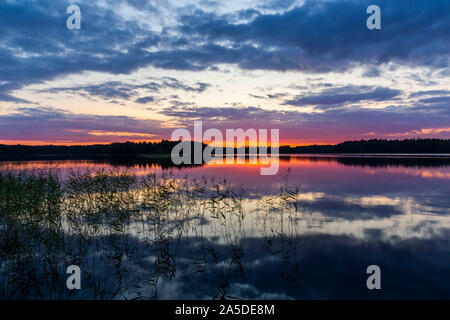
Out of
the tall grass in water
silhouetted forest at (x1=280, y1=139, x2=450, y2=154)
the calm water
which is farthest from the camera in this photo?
silhouetted forest at (x1=280, y1=139, x2=450, y2=154)

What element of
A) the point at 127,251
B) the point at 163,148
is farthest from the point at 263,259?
the point at 163,148

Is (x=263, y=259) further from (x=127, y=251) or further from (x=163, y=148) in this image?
(x=163, y=148)

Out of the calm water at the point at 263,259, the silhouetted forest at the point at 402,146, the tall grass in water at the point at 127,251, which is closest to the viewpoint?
the calm water at the point at 263,259

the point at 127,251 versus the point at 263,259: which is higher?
the point at 127,251

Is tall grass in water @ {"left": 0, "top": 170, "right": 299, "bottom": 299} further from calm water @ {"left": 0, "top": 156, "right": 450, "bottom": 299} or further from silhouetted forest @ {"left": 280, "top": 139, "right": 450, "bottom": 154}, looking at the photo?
silhouetted forest @ {"left": 280, "top": 139, "right": 450, "bottom": 154}

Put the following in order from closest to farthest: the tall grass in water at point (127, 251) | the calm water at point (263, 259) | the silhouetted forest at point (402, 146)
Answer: the calm water at point (263, 259) < the tall grass in water at point (127, 251) < the silhouetted forest at point (402, 146)

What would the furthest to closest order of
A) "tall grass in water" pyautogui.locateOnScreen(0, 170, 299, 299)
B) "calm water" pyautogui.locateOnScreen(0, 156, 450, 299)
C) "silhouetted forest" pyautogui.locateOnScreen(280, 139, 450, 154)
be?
"silhouetted forest" pyautogui.locateOnScreen(280, 139, 450, 154)
"tall grass in water" pyautogui.locateOnScreen(0, 170, 299, 299)
"calm water" pyautogui.locateOnScreen(0, 156, 450, 299)

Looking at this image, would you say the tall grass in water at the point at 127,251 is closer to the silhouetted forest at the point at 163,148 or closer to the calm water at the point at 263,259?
the calm water at the point at 263,259

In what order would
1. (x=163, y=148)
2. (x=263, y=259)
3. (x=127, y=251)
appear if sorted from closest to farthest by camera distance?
(x=263, y=259) → (x=127, y=251) → (x=163, y=148)

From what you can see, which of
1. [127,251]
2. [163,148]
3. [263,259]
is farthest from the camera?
[163,148]

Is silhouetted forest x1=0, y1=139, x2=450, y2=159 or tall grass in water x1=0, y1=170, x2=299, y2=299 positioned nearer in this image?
tall grass in water x1=0, y1=170, x2=299, y2=299

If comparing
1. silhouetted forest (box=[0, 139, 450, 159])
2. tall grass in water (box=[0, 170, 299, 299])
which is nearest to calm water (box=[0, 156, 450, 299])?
tall grass in water (box=[0, 170, 299, 299])

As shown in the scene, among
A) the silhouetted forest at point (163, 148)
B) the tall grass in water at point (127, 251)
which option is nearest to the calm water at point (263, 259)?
the tall grass in water at point (127, 251)
